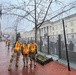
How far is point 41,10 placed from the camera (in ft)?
51.2

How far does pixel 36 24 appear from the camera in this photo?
1486cm

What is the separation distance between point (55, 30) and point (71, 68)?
60.6m

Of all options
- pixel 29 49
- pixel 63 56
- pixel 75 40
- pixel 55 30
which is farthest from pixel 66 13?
pixel 55 30

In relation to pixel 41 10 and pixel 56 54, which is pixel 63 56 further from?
pixel 41 10

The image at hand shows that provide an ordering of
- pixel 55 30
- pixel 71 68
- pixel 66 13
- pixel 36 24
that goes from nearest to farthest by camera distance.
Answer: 1. pixel 71 68
2. pixel 66 13
3. pixel 36 24
4. pixel 55 30

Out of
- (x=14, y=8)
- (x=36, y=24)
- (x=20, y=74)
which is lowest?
(x=20, y=74)

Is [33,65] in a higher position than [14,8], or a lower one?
lower

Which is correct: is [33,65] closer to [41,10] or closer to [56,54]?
[56,54]

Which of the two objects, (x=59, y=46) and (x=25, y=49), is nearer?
(x=25, y=49)

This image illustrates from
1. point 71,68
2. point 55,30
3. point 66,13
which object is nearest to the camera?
point 71,68

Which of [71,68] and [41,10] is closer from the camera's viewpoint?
[71,68]

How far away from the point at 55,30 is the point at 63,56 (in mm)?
58027

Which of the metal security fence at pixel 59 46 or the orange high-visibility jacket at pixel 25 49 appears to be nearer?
the orange high-visibility jacket at pixel 25 49

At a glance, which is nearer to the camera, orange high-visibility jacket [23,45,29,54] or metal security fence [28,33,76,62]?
orange high-visibility jacket [23,45,29,54]
